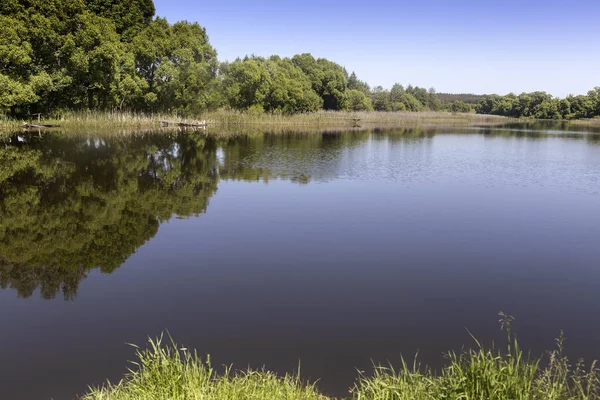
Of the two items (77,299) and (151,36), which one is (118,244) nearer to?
(77,299)

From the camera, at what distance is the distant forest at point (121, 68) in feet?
114

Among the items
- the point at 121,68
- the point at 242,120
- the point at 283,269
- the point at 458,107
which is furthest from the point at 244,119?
the point at 458,107

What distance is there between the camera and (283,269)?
28.0 ft

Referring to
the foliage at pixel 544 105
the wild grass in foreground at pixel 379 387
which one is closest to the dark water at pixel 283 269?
the wild grass in foreground at pixel 379 387

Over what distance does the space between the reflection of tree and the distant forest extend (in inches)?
478

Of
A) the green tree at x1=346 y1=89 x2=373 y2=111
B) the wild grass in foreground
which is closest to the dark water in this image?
the wild grass in foreground

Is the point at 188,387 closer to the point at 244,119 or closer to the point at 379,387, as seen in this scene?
the point at 379,387

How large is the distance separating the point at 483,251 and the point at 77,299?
7.90 meters

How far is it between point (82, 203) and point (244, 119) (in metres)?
41.7

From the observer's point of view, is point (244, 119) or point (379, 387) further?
point (244, 119)

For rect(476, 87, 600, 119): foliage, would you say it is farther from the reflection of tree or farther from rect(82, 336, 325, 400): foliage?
rect(82, 336, 325, 400): foliage

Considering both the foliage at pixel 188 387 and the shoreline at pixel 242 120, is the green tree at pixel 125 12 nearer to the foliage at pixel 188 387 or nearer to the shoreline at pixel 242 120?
the shoreline at pixel 242 120

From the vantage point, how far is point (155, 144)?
29500 millimetres

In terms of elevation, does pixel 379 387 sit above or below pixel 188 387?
below
